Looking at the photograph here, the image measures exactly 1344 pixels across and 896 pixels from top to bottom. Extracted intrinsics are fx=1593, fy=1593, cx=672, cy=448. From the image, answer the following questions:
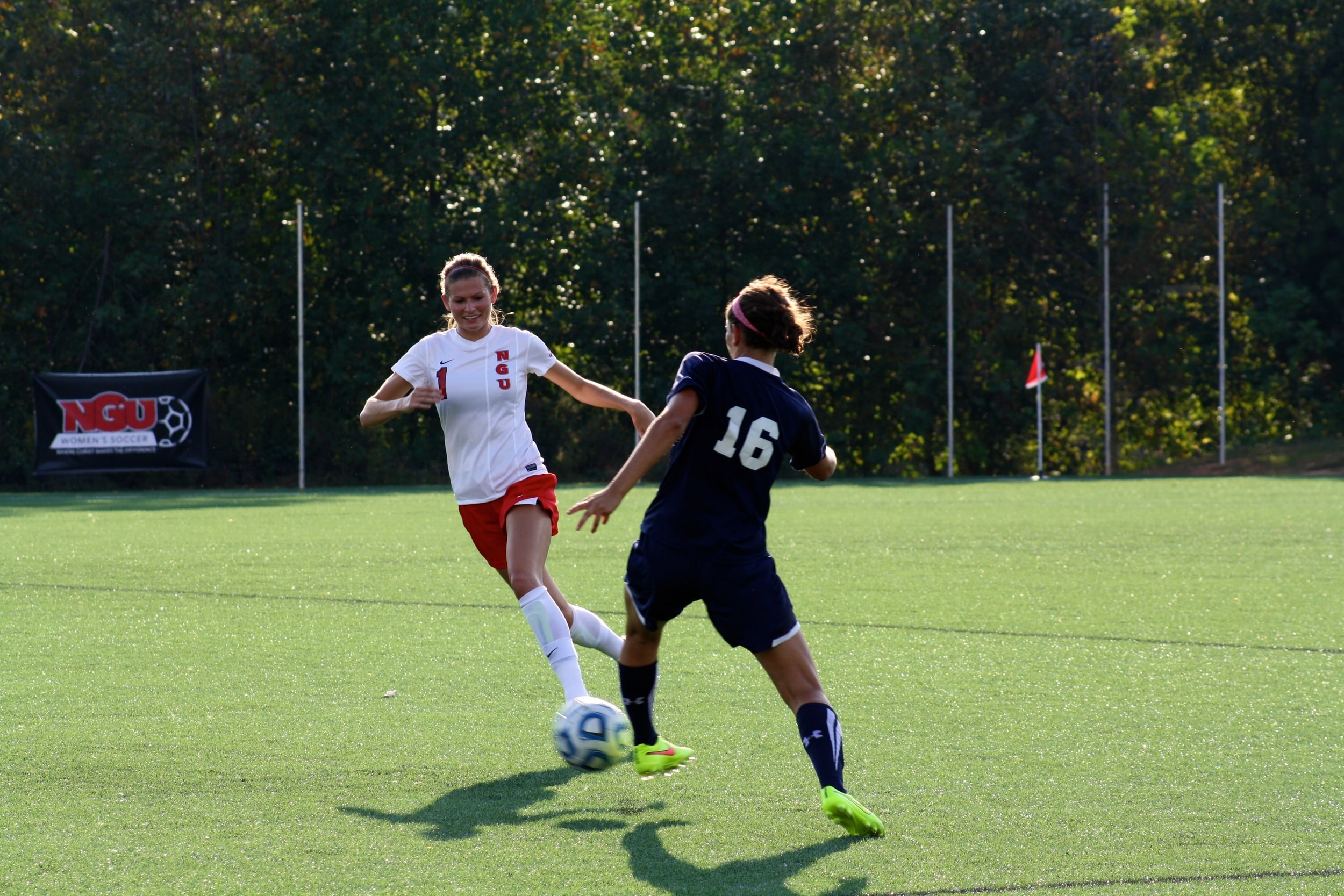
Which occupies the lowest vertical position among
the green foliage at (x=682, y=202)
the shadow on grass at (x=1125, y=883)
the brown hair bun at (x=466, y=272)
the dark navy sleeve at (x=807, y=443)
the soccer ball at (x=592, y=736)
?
the shadow on grass at (x=1125, y=883)

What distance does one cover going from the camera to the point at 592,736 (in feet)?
17.0

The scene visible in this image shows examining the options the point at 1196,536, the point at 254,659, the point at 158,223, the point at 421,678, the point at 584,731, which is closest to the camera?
the point at 584,731

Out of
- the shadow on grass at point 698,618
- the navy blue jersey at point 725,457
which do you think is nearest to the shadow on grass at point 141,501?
the shadow on grass at point 698,618

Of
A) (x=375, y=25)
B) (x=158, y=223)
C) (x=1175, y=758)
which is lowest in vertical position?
(x=1175, y=758)

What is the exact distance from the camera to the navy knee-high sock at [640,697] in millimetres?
5336

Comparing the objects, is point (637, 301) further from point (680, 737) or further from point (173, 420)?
point (680, 737)

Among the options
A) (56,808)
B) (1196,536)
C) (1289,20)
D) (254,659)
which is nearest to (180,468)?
(1196,536)

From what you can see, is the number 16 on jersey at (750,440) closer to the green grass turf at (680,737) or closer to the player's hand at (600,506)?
the player's hand at (600,506)

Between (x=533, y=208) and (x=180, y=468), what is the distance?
32.4 feet

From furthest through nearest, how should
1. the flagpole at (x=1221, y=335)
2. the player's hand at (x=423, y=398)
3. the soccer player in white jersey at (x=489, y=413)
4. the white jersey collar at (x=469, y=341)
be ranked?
1. the flagpole at (x=1221, y=335)
2. the white jersey collar at (x=469, y=341)
3. the soccer player in white jersey at (x=489, y=413)
4. the player's hand at (x=423, y=398)

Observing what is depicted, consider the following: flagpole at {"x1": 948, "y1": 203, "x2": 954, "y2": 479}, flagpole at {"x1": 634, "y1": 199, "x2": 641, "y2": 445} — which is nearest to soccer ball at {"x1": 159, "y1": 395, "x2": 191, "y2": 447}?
flagpole at {"x1": 634, "y1": 199, "x2": 641, "y2": 445}

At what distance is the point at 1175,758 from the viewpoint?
17.9ft

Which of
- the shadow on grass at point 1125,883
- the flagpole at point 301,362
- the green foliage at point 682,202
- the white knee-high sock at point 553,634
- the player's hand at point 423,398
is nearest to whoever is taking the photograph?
the shadow on grass at point 1125,883

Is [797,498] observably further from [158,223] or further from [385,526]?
[158,223]
